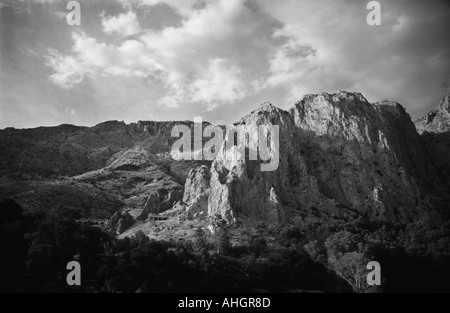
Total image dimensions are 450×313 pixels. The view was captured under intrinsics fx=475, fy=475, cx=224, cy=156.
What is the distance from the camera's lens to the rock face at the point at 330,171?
144m

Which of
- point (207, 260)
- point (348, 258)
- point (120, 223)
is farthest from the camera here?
point (120, 223)

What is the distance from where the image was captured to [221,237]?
12406 cm

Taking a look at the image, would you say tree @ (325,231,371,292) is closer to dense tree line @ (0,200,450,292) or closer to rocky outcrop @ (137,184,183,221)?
dense tree line @ (0,200,450,292)

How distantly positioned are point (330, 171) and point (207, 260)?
70024mm

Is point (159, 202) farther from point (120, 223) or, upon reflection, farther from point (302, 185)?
point (302, 185)

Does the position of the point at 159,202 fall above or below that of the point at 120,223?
above

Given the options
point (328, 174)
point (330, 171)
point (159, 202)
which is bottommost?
point (159, 202)

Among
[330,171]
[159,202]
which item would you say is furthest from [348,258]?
[159,202]

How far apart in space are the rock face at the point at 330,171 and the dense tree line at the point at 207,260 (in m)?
17.6

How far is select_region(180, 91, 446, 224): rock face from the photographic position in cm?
14425

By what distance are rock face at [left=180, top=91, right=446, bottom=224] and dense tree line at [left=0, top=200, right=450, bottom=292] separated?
1765cm

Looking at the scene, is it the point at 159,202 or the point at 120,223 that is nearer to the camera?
the point at 120,223

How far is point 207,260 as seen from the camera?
351ft
